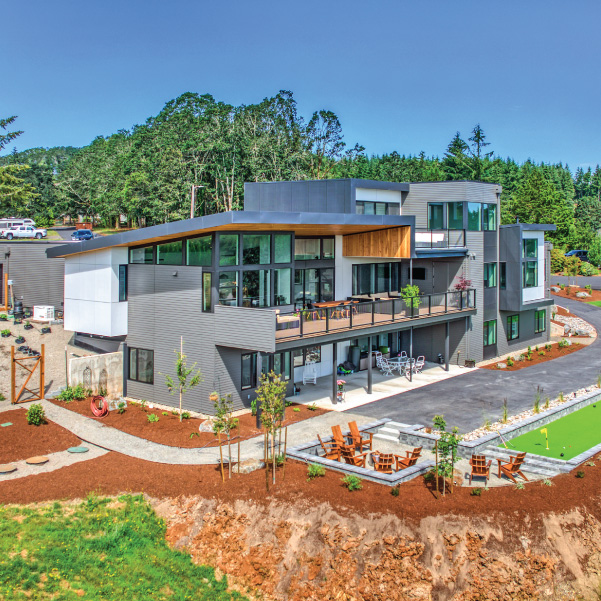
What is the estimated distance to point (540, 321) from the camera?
34.5 m

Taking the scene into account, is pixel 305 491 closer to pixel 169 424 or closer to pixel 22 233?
pixel 169 424

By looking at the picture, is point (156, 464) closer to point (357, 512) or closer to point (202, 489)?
point (202, 489)

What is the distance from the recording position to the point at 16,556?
11.4 meters

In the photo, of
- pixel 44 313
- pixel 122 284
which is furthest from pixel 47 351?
pixel 122 284

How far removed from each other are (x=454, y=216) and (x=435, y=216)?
878 mm

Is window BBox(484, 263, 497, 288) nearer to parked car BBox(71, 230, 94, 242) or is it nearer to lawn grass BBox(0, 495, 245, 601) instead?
lawn grass BBox(0, 495, 245, 601)

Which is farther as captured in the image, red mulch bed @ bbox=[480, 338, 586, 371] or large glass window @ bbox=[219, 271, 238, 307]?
red mulch bed @ bbox=[480, 338, 586, 371]

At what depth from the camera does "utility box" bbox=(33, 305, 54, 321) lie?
27703 mm

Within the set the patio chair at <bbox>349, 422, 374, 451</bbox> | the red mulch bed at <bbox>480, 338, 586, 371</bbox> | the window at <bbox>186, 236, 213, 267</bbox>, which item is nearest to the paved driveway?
the red mulch bed at <bbox>480, 338, 586, 371</bbox>

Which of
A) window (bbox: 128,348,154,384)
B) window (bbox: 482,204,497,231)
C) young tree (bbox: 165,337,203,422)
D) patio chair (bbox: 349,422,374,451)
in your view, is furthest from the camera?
window (bbox: 482,204,497,231)

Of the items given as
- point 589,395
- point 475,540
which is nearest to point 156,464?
point 475,540

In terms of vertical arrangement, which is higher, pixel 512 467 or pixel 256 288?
pixel 256 288

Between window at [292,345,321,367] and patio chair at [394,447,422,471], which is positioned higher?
window at [292,345,321,367]

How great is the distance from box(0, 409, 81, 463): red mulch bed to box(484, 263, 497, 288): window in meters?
20.3
